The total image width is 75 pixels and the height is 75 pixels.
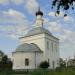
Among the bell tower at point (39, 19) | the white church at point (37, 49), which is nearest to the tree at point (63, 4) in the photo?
the white church at point (37, 49)

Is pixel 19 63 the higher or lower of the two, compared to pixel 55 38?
lower

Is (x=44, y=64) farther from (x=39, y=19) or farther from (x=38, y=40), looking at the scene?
(x=39, y=19)

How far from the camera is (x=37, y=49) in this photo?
55.6 meters

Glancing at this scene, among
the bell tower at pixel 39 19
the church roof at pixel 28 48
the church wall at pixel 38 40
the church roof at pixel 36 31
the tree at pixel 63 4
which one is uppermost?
the bell tower at pixel 39 19

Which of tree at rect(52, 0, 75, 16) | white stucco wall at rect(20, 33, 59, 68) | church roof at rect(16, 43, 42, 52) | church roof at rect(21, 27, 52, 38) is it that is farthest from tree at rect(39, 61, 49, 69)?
tree at rect(52, 0, 75, 16)

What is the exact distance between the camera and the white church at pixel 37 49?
179ft

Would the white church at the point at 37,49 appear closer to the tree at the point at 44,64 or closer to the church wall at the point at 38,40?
the church wall at the point at 38,40

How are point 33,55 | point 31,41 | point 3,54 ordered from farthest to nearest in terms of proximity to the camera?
point 3,54 → point 31,41 → point 33,55

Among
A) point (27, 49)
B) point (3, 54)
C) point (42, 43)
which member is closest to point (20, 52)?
point (27, 49)

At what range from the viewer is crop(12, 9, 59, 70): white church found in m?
54.6

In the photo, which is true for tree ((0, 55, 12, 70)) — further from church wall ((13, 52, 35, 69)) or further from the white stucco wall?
the white stucco wall

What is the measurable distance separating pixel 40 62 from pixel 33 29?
981 centimetres

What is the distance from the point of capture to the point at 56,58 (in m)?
61.2

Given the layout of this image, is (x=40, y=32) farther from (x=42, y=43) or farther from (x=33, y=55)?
(x=33, y=55)
